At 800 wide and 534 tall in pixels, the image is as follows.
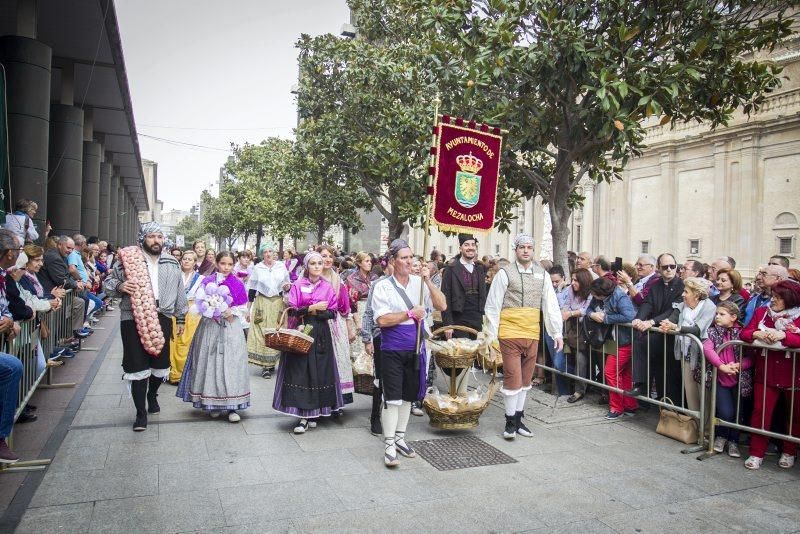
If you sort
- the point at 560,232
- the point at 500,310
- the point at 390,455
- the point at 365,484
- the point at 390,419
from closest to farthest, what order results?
the point at 365,484 < the point at 390,455 < the point at 390,419 < the point at 500,310 < the point at 560,232

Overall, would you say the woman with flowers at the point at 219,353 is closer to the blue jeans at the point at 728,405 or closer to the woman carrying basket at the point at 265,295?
the woman carrying basket at the point at 265,295

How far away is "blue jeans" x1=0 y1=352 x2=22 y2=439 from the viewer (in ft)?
16.1

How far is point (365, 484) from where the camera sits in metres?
5.06

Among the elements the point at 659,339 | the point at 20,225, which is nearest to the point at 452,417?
the point at 659,339

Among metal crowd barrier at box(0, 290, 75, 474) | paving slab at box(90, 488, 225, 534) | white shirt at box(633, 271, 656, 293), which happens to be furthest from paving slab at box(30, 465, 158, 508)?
white shirt at box(633, 271, 656, 293)

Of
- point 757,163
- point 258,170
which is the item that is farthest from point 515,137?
point 258,170

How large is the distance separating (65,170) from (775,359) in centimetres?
1920

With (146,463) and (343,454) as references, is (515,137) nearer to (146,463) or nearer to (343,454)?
(343,454)

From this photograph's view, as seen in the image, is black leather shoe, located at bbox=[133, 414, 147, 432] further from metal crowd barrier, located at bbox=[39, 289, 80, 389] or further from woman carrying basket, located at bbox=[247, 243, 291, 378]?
woman carrying basket, located at bbox=[247, 243, 291, 378]

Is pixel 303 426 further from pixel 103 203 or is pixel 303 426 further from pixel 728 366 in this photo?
pixel 103 203

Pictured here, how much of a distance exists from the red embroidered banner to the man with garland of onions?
294cm

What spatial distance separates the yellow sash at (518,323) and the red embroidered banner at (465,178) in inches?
40.3

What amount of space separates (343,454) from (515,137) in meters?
6.85

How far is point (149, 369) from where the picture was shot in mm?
6461
